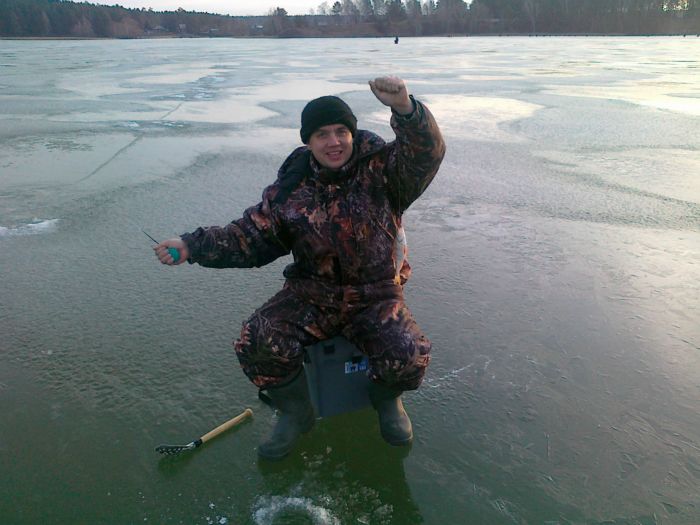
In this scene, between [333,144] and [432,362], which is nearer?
[333,144]

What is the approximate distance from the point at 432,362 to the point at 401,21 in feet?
356

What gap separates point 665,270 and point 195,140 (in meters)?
6.15

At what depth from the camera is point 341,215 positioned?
7.59ft

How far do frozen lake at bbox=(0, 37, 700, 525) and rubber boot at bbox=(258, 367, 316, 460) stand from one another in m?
0.06

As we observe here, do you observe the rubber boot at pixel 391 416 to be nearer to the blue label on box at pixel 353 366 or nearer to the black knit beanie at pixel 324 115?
the blue label on box at pixel 353 366

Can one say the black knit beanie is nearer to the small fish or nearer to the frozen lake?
the small fish

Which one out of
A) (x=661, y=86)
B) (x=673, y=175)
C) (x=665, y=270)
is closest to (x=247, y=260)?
(x=665, y=270)

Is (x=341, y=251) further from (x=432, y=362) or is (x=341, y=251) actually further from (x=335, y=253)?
(x=432, y=362)

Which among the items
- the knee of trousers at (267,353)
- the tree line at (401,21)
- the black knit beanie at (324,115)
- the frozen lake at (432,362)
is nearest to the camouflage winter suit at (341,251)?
the knee of trousers at (267,353)

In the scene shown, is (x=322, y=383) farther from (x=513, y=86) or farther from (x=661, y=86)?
(x=661, y=86)

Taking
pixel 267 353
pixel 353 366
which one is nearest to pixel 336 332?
pixel 353 366

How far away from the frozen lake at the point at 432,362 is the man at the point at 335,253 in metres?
0.25

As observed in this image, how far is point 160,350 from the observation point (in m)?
2.86

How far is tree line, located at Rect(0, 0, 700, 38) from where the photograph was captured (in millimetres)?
82312
